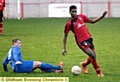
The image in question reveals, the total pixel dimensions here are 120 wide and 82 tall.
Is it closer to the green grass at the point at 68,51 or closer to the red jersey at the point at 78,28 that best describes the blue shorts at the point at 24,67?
the green grass at the point at 68,51

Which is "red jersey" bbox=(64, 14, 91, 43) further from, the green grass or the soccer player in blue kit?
the soccer player in blue kit

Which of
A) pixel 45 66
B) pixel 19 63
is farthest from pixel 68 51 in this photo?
pixel 19 63

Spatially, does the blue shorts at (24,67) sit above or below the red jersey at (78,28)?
below

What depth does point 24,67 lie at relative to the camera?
1398cm

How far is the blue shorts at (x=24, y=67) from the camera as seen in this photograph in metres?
13.9

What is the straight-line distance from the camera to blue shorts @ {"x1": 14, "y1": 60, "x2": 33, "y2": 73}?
45.7 feet

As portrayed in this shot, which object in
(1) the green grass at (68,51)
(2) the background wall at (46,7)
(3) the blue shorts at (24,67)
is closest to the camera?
(1) the green grass at (68,51)

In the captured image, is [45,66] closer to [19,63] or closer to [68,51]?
[19,63]

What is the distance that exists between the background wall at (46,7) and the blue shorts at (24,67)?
3289 centimetres

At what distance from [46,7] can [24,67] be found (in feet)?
113

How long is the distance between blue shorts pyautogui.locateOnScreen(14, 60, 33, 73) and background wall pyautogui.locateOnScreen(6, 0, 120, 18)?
3289 centimetres

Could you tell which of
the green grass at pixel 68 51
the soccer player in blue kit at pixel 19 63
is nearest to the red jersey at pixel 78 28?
the green grass at pixel 68 51

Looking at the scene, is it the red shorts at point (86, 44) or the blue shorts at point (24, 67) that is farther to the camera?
the blue shorts at point (24, 67)

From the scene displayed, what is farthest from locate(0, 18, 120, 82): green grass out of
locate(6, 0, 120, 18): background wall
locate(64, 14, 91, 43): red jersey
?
locate(6, 0, 120, 18): background wall
